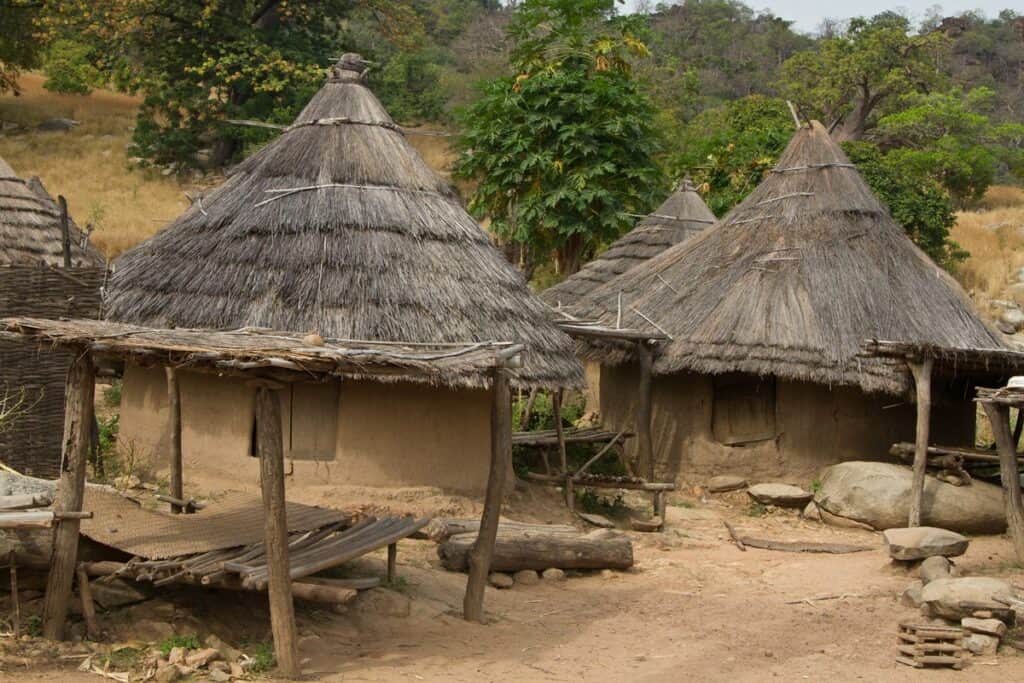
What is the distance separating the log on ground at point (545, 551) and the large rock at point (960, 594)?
2.72 meters

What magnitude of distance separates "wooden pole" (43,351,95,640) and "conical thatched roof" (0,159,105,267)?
7456mm

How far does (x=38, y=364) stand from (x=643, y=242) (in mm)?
10709

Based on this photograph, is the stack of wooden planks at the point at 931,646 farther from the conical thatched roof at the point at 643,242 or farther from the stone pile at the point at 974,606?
the conical thatched roof at the point at 643,242

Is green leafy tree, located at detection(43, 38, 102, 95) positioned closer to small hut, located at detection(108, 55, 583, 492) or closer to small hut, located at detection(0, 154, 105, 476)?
small hut, located at detection(108, 55, 583, 492)

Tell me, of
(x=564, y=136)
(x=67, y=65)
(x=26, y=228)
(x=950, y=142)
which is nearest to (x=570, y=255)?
(x=564, y=136)

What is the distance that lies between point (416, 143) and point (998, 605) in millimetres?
31134

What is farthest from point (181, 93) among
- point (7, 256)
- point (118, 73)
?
point (7, 256)

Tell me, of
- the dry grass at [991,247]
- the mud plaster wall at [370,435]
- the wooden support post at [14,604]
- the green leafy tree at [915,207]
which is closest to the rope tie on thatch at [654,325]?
the mud plaster wall at [370,435]

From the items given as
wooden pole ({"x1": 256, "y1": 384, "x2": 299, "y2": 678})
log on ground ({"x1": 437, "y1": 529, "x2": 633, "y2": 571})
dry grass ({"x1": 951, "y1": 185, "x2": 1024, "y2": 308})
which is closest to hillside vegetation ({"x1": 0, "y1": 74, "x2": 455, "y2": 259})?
dry grass ({"x1": 951, "y1": 185, "x2": 1024, "y2": 308})

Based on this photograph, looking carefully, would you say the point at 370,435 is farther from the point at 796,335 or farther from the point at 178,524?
the point at 796,335

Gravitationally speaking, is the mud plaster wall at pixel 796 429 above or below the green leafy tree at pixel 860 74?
below

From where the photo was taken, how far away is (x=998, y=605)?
8.58 meters

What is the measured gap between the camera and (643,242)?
1908 centimetres

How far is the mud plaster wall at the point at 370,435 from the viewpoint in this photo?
36.7 ft
